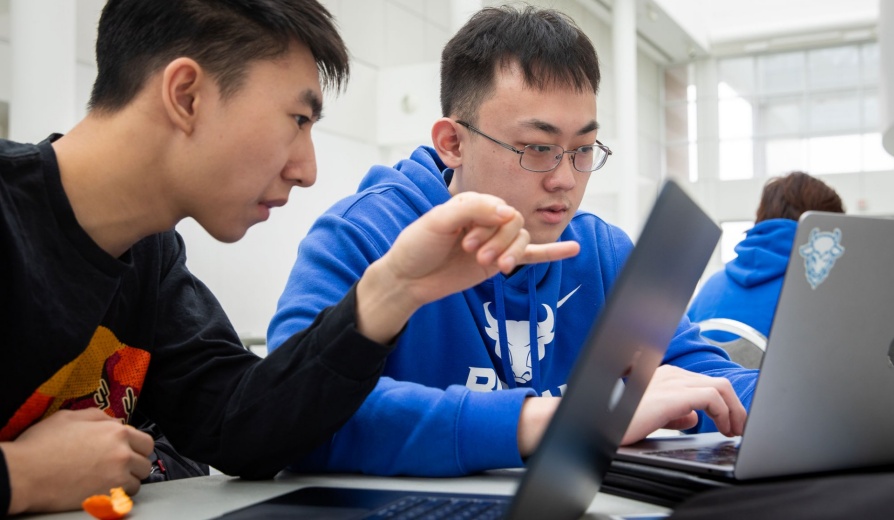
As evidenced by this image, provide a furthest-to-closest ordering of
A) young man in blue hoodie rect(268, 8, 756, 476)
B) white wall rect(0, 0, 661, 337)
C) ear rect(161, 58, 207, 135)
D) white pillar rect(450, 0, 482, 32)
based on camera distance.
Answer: white pillar rect(450, 0, 482, 32)
white wall rect(0, 0, 661, 337)
young man in blue hoodie rect(268, 8, 756, 476)
ear rect(161, 58, 207, 135)

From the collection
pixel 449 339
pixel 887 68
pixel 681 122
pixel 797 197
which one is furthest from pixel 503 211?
pixel 681 122

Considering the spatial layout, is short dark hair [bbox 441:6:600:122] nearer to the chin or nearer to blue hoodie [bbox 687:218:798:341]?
the chin

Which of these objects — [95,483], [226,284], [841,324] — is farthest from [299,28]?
[226,284]

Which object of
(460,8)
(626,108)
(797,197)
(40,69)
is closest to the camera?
(797,197)

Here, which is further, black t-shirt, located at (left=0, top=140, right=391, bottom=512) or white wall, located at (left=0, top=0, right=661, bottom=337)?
white wall, located at (left=0, top=0, right=661, bottom=337)

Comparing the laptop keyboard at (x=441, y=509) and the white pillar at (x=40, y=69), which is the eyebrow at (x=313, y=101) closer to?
the laptop keyboard at (x=441, y=509)

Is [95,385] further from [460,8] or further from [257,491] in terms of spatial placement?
[460,8]

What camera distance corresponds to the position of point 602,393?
→ 0.62 m

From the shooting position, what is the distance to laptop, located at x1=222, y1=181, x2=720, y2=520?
1.84 feet

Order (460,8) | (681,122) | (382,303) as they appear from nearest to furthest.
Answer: (382,303)
(460,8)
(681,122)

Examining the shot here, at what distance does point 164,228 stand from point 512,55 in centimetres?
66

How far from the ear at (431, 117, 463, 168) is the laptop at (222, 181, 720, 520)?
2.36 feet

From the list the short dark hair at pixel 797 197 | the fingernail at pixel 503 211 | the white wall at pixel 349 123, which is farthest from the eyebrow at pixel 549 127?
the white wall at pixel 349 123

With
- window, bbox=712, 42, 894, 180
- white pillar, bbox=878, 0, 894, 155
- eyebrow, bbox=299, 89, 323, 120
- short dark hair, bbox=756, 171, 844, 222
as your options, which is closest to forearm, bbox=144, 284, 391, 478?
eyebrow, bbox=299, 89, 323, 120
